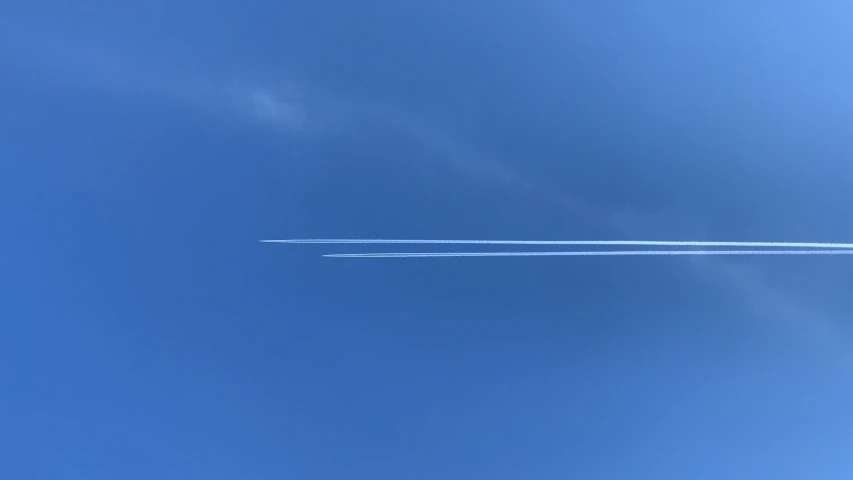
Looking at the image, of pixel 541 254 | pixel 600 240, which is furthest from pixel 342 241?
pixel 600 240

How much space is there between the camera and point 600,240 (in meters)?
24.8

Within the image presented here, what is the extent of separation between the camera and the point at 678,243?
24.5 meters

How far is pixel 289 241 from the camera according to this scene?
958 inches

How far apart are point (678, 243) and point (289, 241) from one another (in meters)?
15.7

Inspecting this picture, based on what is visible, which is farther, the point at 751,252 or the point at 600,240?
the point at 600,240

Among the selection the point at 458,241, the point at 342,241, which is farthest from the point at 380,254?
the point at 458,241

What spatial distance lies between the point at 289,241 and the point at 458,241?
679 centimetres

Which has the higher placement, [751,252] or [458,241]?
[458,241]

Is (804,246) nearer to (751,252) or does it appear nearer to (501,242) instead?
(751,252)

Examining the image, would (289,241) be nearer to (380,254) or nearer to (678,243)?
(380,254)

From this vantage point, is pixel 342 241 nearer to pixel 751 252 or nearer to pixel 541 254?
pixel 541 254

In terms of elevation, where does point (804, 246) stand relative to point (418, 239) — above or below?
below

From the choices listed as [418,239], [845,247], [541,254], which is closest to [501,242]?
[541,254]

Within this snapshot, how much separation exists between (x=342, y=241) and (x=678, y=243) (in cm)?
1354
